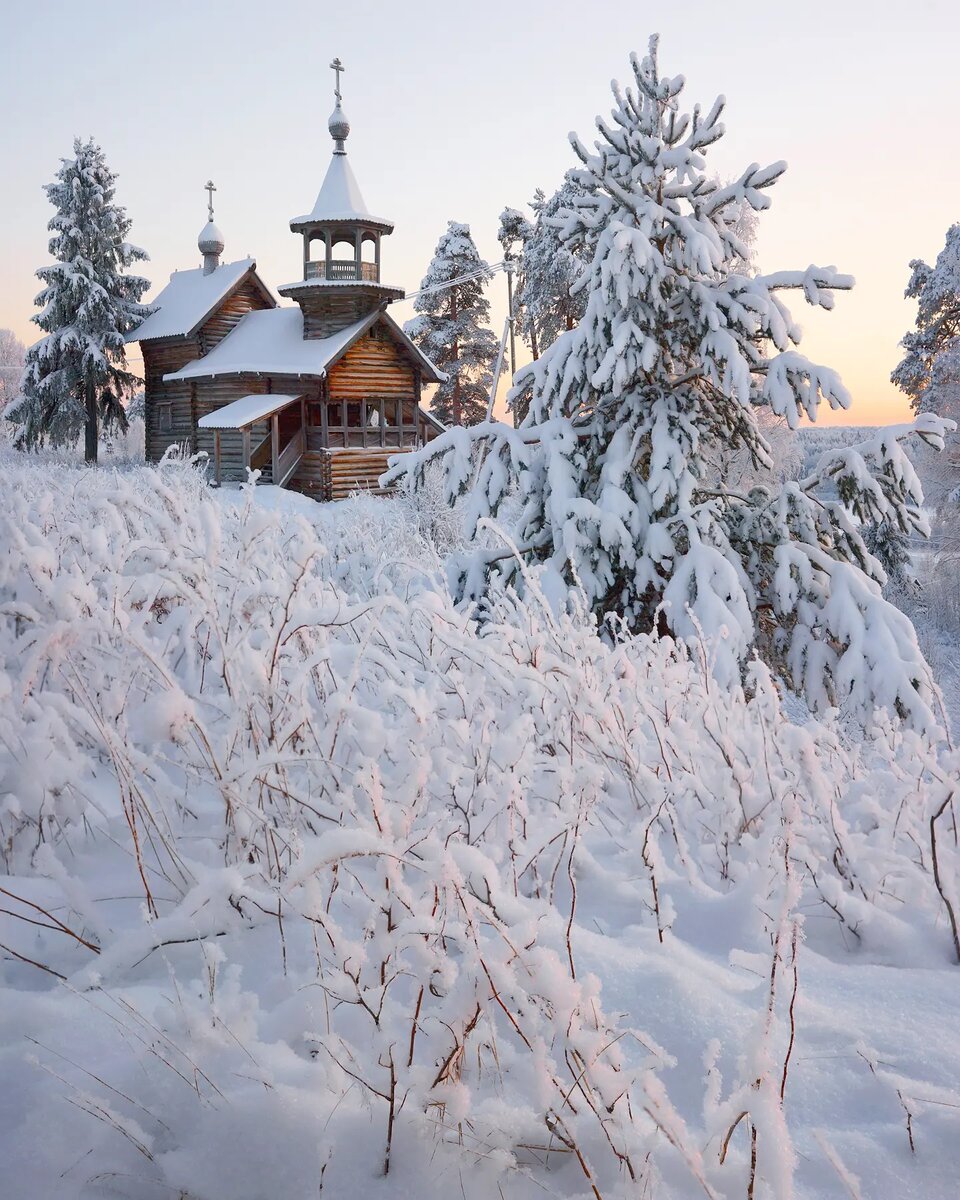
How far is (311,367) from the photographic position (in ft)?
83.1

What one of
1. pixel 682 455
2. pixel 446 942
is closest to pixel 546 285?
pixel 682 455

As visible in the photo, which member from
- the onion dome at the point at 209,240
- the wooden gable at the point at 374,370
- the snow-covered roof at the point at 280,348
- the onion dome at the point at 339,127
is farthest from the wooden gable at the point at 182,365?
the onion dome at the point at 339,127

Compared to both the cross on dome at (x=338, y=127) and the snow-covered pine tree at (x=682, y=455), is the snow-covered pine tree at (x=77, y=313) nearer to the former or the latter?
the cross on dome at (x=338, y=127)

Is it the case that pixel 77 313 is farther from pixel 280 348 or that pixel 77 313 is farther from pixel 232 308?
pixel 280 348

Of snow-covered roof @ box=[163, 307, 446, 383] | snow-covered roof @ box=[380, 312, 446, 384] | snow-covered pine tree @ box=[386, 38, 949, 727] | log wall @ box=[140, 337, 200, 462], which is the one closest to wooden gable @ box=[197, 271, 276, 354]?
snow-covered roof @ box=[163, 307, 446, 383]

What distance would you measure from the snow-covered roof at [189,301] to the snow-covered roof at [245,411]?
395cm

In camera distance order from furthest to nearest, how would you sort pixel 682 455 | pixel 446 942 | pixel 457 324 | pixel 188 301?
pixel 457 324 < pixel 188 301 < pixel 682 455 < pixel 446 942

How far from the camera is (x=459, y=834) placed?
7.57 ft

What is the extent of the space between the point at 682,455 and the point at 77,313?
27736 millimetres

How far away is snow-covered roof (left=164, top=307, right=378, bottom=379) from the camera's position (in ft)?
85.0

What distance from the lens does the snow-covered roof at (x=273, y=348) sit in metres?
25.9

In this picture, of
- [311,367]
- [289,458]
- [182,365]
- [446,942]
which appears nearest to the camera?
[446,942]

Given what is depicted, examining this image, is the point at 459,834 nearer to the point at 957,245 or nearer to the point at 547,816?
the point at 547,816

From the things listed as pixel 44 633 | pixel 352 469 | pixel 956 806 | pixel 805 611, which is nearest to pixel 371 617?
pixel 44 633
